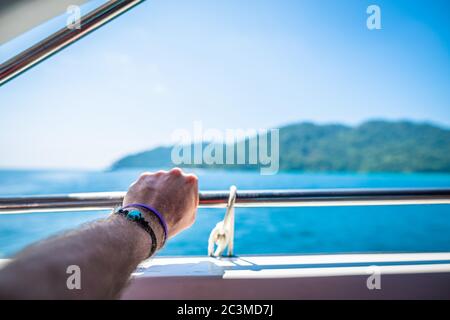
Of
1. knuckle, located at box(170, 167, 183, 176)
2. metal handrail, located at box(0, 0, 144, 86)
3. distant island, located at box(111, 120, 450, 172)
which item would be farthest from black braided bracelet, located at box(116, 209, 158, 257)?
distant island, located at box(111, 120, 450, 172)

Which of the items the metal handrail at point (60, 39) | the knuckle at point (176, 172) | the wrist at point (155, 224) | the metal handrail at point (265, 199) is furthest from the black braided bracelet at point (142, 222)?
the metal handrail at point (60, 39)

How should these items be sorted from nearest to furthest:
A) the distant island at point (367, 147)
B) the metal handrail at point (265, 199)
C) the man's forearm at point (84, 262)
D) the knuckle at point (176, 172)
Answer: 1. the man's forearm at point (84, 262)
2. the knuckle at point (176, 172)
3. the metal handrail at point (265, 199)
4. the distant island at point (367, 147)

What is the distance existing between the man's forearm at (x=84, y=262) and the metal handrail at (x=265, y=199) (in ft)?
1.19

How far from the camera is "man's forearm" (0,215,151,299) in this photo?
27 cm

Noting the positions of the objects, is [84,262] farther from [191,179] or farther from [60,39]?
[60,39]

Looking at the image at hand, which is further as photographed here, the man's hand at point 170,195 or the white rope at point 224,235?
the white rope at point 224,235

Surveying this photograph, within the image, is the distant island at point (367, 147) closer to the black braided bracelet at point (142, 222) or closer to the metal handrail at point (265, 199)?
the metal handrail at point (265, 199)

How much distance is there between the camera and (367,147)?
4291cm

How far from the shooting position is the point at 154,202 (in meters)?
0.53

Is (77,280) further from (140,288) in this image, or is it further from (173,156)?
(173,156)

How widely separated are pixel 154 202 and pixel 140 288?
31 centimetres

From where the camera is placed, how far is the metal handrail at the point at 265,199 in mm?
792
